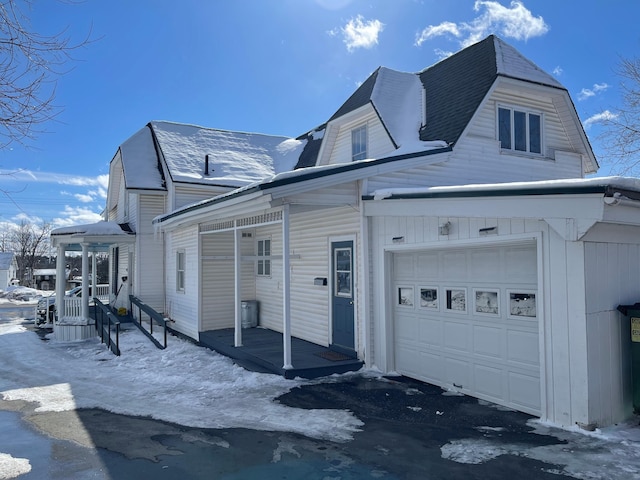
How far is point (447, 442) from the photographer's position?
535cm

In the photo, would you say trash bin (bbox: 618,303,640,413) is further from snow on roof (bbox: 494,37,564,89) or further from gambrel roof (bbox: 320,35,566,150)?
snow on roof (bbox: 494,37,564,89)

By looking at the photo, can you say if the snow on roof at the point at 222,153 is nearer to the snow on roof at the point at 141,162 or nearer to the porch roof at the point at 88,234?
the snow on roof at the point at 141,162

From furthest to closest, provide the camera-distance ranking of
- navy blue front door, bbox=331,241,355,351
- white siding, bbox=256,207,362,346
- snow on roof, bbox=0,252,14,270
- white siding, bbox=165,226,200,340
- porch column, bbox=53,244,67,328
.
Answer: snow on roof, bbox=0,252,14,270 → porch column, bbox=53,244,67,328 → white siding, bbox=165,226,200,340 → white siding, bbox=256,207,362,346 → navy blue front door, bbox=331,241,355,351

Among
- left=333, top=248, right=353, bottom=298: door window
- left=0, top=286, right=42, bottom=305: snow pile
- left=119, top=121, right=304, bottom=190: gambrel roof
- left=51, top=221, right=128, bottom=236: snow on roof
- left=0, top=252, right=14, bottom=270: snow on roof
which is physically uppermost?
left=119, top=121, right=304, bottom=190: gambrel roof

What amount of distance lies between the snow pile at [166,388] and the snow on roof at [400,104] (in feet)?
17.3

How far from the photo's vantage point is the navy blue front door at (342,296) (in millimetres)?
9344

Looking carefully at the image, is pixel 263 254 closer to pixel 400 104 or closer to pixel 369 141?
pixel 369 141

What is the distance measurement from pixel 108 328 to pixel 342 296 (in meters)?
6.26

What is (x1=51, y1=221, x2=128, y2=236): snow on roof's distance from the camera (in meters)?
14.4

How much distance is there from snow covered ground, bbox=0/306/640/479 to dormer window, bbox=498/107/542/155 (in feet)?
19.3

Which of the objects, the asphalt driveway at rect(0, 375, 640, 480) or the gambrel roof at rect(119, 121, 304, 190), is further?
the gambrel roof at rect(119, 121, 304, 190)

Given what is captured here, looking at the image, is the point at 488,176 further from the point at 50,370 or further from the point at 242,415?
the point at 50,370

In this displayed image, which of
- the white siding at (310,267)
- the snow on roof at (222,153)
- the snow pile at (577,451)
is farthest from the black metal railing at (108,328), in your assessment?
the snow pile at (577,451)

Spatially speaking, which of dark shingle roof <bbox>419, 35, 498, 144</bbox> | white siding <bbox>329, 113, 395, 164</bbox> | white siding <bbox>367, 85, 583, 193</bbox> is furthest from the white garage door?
dark shingle roof <bbox>419, 35, 498, 144</bbox>
